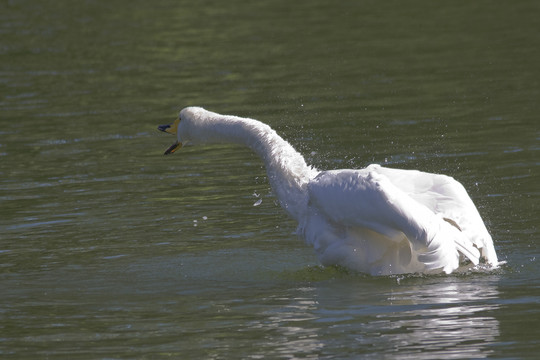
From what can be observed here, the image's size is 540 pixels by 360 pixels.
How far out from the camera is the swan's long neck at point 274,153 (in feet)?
32.8

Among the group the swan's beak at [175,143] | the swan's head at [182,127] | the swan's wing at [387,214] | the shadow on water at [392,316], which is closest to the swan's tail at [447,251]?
the swan's wing at [387,214]

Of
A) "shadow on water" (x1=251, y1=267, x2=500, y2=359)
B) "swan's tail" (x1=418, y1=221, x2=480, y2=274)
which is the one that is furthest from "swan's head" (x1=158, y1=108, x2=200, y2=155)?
"swan's tail" (x1=418, y1=221, x2=480, y2=274)

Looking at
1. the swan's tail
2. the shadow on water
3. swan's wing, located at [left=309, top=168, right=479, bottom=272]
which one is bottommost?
the shadow on water

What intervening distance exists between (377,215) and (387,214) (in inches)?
4.3

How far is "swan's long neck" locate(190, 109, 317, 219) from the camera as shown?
9.99m

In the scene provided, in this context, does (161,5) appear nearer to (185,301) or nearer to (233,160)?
(233,160)

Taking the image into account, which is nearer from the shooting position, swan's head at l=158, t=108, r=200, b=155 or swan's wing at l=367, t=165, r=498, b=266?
swan's wing at l=367, t=165, r=498, b=266

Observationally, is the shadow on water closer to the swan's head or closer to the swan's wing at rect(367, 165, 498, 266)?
the swan's wing at rect(367, 165, 498, 266)

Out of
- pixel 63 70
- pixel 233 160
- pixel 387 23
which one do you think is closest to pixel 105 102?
pixel 63 70

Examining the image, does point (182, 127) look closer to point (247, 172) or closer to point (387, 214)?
point (387, 214)

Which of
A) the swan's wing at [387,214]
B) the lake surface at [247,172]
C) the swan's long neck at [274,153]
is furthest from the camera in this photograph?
the swan's long neck at [274,153]

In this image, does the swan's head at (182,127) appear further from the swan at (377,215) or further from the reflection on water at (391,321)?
the reflection on water at (391,321)

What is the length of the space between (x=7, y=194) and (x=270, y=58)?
32.6 feet

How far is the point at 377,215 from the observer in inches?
365
